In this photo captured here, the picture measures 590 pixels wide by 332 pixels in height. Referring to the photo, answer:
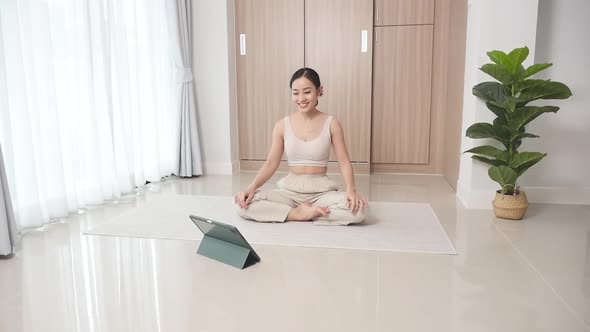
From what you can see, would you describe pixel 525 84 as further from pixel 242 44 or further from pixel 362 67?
pixel 242 44

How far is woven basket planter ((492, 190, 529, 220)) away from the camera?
2.77 metres

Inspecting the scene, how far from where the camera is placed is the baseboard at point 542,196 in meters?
3.11

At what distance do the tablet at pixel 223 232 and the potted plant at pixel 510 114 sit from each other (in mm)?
1715

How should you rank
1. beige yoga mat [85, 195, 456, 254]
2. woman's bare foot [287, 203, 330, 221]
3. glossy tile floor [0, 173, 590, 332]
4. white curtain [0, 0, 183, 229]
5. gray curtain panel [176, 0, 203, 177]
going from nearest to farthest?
glossy tile floor [0, 173, 590, 332] < beige yoga mat [85, 195, 456, 254] < white curtain [0, 0, 183, 229] < woman's bare foot [287, 203, 330, 221] < gray curtain panel [176, 0, 203, 177]

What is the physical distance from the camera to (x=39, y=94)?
261cm

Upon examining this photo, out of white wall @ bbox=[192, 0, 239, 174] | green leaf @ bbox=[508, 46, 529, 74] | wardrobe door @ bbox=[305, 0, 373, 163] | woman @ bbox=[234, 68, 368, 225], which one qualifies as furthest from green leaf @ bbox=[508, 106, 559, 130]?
white wall @ bbox=[192, 0, 239, 174]

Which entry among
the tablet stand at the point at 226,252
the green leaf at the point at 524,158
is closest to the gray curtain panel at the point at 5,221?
the tablet stand at the point at 226,252

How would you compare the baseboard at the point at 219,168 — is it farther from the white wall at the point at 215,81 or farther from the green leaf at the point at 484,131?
the green leaf at the point at 484,131

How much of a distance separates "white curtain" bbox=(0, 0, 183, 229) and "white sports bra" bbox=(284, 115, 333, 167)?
1.42 meters

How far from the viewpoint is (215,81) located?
14.6 feet

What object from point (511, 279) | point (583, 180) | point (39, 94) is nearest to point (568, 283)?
point (511, 279)

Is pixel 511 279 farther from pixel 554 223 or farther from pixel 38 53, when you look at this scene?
pixel 38 53

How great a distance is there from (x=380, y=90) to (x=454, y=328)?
3.32m

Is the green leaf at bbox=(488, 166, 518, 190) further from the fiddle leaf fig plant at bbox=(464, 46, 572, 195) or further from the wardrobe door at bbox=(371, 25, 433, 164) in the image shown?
the wardrobe door at bbox=(371, 25, 433, 164)
